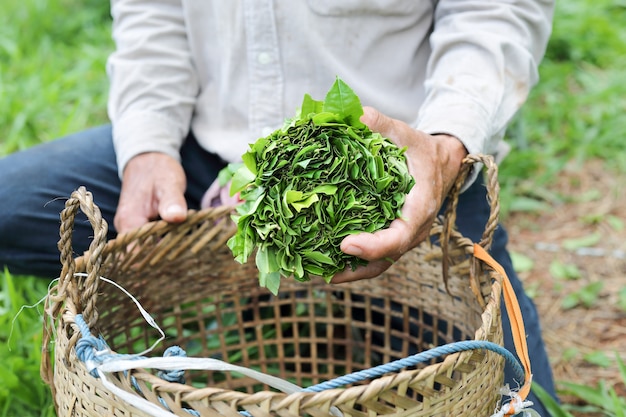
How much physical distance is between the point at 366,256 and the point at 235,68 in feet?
1.99

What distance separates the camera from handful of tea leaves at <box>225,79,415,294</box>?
35.2 inches

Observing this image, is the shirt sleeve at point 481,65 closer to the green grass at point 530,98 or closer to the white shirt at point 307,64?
the white shirt at point 307,64

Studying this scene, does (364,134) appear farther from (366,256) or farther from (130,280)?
(130,280)

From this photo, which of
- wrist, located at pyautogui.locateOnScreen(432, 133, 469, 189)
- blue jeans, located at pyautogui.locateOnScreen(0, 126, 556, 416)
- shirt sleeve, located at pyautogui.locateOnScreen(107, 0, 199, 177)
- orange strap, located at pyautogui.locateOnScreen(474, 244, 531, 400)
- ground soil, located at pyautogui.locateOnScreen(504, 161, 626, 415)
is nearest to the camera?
orange strap, located at pyautogui.locateOnScreen(474, 244, 531, 400)

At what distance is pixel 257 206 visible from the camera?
90 cm

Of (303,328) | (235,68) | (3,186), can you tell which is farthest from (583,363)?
(3,186)

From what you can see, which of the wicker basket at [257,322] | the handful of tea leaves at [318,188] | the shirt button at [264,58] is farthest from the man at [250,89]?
the handful of tea leaves at [318,188]

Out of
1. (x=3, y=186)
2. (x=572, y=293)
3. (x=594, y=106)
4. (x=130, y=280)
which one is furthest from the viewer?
(x=594, y=106)

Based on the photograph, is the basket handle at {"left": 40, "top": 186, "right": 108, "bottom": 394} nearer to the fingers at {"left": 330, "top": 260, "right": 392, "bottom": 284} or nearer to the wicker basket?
the wicker basket

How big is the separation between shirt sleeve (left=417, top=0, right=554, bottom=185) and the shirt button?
29cm

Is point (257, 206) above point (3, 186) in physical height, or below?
above

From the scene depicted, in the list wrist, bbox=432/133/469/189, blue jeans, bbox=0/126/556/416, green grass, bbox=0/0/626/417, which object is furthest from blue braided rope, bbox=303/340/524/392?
green grass, bbox=0/0/626/417

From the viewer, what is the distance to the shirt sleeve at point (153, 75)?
1.40 meters

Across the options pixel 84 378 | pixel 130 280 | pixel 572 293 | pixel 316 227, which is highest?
pixel 316 227
